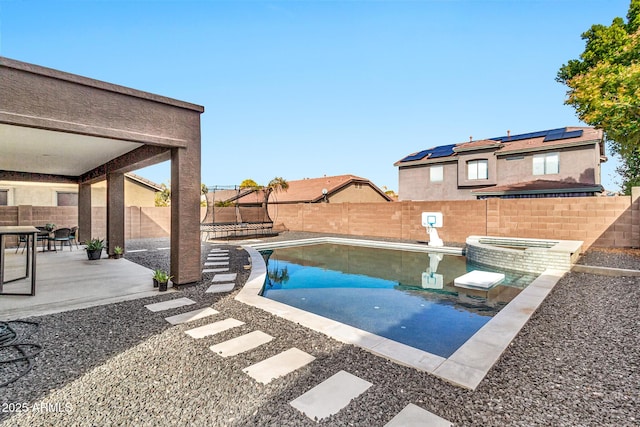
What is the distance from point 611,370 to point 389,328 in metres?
2.08

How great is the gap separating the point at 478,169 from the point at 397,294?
15.0m

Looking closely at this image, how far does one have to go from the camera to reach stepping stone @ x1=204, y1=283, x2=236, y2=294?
197 inches

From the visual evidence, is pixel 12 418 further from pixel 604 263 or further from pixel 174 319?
pixel 604 263

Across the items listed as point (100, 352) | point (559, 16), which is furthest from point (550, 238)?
point (100, 352)

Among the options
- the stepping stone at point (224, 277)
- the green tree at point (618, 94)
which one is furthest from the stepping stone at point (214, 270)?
the green tree at point (618, 94)

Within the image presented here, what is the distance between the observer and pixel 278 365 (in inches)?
105

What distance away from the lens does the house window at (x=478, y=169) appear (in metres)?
17.7

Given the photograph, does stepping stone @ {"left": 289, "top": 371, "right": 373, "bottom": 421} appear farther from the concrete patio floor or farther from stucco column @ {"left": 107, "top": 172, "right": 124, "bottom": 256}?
stucco column @ {"left": 107, "top": 172, "right": 124, "bottom": 256}

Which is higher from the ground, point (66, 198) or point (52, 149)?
point (52, 149)

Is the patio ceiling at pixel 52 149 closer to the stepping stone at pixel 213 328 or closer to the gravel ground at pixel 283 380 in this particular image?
the gravel ground at pixel 283 380

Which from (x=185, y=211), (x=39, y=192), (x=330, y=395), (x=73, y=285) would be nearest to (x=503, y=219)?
(x=185, y=211)

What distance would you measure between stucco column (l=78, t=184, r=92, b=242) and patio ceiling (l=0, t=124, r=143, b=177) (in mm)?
2038

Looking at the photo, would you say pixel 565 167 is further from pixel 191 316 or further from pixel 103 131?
pixel 103 131

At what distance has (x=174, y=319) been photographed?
3795 millimetres
